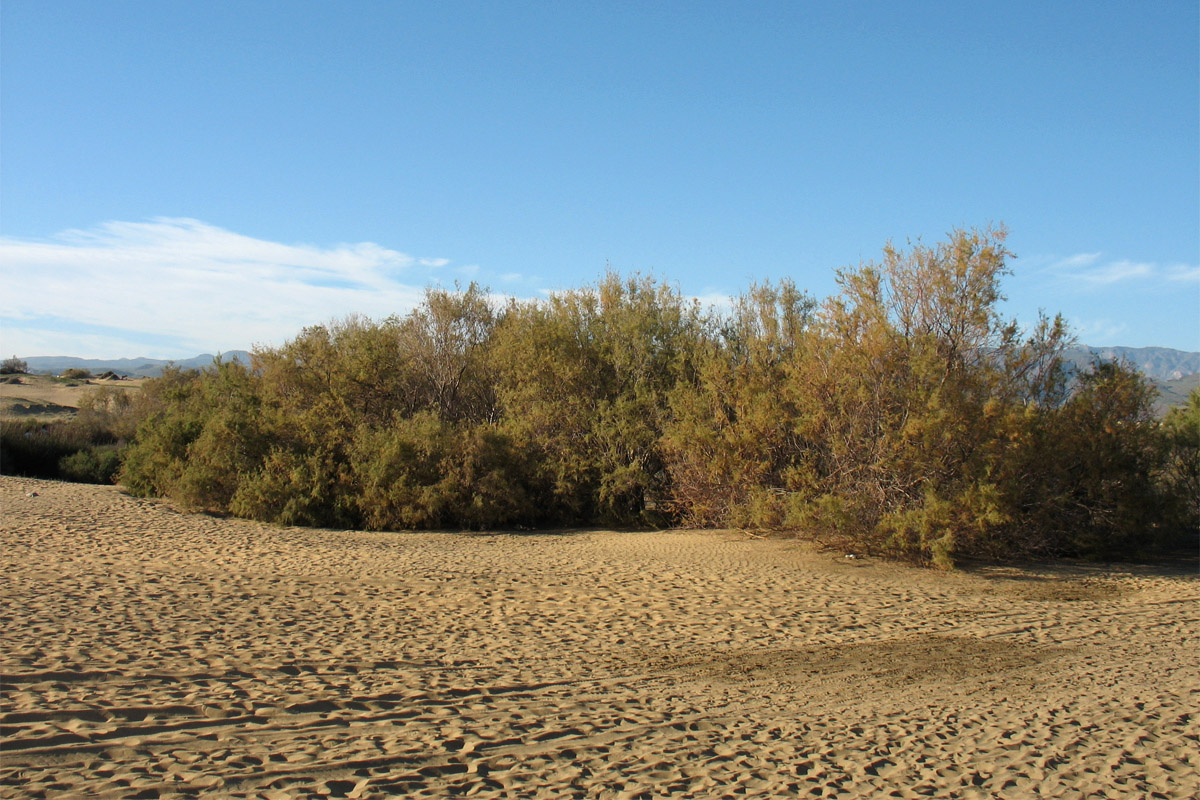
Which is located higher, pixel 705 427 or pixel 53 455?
pixel 705 427

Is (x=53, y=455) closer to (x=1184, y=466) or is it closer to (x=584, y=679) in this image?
(x=584, y=679)

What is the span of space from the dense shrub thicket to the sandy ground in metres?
1.92

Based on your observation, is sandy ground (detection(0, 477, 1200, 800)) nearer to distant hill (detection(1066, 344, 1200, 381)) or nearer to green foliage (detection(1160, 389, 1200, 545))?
green foliage (detection(1160, 389, 1200, 545))

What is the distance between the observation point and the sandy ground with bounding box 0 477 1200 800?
544 cm

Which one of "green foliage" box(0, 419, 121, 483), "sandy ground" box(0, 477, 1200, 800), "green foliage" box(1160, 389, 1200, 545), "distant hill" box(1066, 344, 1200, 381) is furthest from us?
"distant hill" box(1066, 344, 1200, 381)

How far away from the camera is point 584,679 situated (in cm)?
781

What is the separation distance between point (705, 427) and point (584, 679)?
976cm

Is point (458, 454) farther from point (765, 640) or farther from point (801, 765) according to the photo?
point (801, 765)

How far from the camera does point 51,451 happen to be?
31641 mm

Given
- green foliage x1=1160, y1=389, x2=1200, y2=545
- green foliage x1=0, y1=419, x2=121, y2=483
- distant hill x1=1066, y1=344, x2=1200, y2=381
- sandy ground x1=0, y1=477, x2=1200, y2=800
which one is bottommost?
sandy ground x1=0, y1=477, x2=1200, y2=800

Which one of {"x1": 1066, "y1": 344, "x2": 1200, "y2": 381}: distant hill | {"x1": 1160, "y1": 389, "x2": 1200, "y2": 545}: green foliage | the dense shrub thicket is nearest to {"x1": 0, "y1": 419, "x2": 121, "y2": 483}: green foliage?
the dense shrub thicket

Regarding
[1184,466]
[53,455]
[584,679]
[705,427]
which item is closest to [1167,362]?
[1184,466]

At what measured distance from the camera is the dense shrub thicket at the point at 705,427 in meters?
14.7

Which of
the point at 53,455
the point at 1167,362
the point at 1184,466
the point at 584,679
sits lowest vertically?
the point at 584,679
